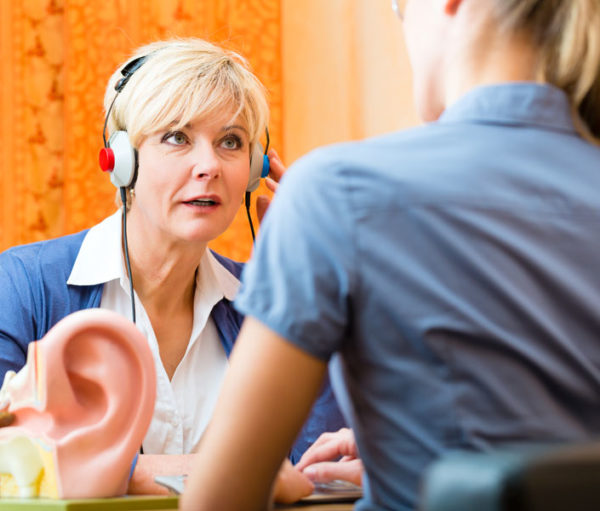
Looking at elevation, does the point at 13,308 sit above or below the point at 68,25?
below

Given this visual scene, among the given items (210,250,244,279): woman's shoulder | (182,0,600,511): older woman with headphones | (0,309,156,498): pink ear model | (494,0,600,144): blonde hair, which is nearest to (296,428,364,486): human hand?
(0,309,156,498): pink ear model

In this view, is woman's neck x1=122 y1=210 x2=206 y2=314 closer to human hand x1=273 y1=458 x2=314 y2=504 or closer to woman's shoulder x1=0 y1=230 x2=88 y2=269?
woman's shoulder x1=0 y1=230 x2=88 y2=269

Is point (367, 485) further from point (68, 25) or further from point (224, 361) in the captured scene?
point (68, 25)

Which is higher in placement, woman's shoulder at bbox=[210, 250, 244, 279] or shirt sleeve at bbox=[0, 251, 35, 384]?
shirt sleeve at bbox=[0, 251, 35, 384]

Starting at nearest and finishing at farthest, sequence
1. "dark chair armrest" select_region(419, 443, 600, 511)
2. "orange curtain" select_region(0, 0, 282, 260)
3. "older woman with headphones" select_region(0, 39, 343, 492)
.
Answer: "dark chair armrest" select_region(419, 443, 600, 511) < "older woman with headphones" select_region(0, 39, 343, 492) < "orange curtain" select_region(0, 0, 282, 260)

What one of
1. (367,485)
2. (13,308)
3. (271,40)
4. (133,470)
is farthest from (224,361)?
(271,40)

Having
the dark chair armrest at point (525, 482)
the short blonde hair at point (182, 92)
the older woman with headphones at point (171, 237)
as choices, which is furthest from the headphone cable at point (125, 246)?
the dark chair armrest at point (525, 482)

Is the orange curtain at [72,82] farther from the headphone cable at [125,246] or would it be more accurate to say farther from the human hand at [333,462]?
the human hand at [333,462]

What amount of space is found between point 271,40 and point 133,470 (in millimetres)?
1781

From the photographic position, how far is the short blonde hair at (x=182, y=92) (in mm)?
1549

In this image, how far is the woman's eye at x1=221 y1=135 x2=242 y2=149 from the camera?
1.62m

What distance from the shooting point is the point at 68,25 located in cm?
246

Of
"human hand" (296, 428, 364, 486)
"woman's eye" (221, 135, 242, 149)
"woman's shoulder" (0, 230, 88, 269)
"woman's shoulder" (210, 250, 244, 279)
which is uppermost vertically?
"woman's eye" (221, 135, 242, 149)

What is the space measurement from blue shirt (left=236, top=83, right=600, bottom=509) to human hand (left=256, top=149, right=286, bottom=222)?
105 centimetres
